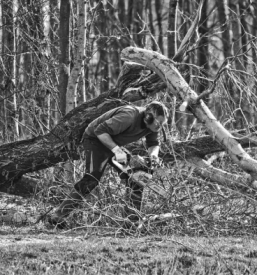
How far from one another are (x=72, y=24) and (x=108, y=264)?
6.58 meters

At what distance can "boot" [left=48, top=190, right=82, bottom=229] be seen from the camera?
7809 millimetres

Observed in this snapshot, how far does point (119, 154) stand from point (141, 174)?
41cm

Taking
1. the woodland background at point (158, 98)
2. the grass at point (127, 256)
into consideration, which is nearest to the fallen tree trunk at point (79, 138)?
the woodland background at point (158, 98)

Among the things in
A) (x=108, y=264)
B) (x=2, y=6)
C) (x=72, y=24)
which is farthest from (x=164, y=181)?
(x=2, y=6)

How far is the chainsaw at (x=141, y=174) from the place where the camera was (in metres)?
7.71

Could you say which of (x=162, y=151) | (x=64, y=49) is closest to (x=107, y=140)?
(x=162, y=151)

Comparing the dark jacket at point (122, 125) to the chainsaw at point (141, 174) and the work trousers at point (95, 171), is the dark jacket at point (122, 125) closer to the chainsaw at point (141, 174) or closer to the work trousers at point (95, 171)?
the work trousers at point (95, 171)

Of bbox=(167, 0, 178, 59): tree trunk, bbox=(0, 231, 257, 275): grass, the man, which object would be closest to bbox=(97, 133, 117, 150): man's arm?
the man

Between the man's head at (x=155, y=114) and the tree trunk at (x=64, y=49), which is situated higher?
the tree trunk at (x=64, y=49)

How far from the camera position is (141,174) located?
7715 mm

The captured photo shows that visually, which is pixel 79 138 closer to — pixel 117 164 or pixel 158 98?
pixel 117 164

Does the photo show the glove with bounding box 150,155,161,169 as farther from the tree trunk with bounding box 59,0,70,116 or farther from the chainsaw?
the tree trunk with bounding box 59,0,70,116

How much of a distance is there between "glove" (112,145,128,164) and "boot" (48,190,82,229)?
72 cm

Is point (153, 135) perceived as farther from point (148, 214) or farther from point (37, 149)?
point (37, 149)
